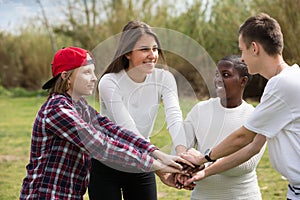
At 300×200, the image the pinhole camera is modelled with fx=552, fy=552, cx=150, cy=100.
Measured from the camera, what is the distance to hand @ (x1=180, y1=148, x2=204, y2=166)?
3.15 metres

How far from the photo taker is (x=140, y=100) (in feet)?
10.6

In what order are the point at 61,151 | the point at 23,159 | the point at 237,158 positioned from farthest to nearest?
the point at 23,159 → the point at 237,158 → the point at 61,151

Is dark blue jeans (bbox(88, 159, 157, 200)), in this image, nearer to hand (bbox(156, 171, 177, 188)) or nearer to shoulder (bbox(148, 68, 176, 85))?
hand (bbox(156, 171, 177, 188))

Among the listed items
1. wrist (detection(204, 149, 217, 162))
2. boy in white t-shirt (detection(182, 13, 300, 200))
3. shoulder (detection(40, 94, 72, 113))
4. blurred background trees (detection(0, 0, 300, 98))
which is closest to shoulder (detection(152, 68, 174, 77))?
wrist (detection(204, 149, 217, 162))

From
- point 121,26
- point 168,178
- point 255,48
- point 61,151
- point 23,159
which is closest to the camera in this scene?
point 61,151

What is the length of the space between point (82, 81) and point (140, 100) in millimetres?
558

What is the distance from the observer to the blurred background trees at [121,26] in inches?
431

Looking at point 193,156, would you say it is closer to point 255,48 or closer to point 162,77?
point 162,77

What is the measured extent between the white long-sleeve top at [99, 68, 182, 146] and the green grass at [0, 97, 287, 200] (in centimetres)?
8

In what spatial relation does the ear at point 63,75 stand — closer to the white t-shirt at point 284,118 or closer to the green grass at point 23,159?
the green grass at point 23,159

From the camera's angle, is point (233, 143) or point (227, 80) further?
point (227, 80)

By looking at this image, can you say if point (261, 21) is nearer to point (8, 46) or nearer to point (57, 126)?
point (57, 126)

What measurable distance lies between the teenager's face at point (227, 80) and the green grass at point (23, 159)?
0.86 ft

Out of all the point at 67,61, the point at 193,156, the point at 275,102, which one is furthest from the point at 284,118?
the point at 67,61
